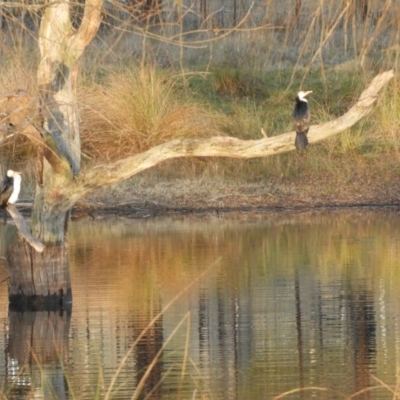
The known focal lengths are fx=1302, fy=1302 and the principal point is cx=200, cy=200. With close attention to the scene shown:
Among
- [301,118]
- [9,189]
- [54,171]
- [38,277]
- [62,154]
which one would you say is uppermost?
[301,118]

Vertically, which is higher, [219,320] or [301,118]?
[301,118]

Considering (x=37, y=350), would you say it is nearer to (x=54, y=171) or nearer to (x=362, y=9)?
(x=54, y=171)

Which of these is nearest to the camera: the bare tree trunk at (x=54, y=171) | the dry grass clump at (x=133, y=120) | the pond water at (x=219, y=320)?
the pond water at (x=219, y=320)

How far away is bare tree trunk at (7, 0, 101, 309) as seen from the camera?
38.4ft

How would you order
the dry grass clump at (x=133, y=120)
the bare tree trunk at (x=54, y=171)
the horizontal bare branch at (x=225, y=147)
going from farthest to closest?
the dry grass clump at (x=133, y=120) < the bare tree trunk at (x=54, y=171) < the horizontal bare branch at (x=225, y=147)

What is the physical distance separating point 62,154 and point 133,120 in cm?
1171

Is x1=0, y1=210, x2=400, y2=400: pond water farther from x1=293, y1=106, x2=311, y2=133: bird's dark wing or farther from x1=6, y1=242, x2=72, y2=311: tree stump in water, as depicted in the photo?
x1=293, y1=106, x2=311, y2=133: bird's dark wing

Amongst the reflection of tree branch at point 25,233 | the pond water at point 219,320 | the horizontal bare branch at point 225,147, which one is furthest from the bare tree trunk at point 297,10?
the reflection of tree branch at point 25,233

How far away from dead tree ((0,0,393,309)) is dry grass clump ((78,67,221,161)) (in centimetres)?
1083

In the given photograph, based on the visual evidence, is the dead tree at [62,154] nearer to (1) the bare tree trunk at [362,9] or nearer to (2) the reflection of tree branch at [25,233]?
(2) the reflection of tree branch at [25,233]

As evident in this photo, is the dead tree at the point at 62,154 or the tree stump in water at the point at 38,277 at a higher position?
the dead tree at the point at 62,154

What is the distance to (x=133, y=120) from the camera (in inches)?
930

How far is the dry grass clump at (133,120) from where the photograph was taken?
23.5 m

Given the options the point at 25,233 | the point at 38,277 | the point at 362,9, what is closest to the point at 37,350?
the point at 25,233
